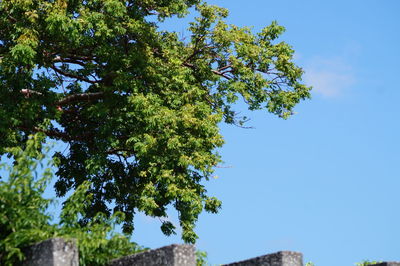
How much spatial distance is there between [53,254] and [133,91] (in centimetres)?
1674

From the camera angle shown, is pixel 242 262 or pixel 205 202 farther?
pixel 205 202

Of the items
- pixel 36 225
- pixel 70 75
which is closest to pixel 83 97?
pixel 70 75

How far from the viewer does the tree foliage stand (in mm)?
9625

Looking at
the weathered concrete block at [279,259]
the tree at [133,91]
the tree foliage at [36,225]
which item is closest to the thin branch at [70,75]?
the tree at [133,91]

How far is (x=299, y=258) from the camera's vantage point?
9719mm

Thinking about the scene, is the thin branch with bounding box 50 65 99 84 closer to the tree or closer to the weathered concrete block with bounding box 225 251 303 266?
the tree

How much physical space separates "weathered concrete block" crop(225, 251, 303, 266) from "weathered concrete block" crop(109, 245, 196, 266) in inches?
32.0

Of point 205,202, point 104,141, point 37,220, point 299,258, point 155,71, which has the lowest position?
point 299,258

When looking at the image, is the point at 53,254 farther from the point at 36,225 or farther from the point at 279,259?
the point at 279,259

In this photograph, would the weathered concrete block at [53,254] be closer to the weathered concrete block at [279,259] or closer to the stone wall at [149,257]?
the stone wall at [149,257]

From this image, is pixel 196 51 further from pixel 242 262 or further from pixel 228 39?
pixel 242 262

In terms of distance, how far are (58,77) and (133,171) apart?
14.7 feet

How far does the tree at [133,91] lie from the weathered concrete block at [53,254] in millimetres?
14469

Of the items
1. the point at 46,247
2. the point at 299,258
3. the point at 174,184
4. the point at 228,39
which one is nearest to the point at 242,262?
the point at 299,258
